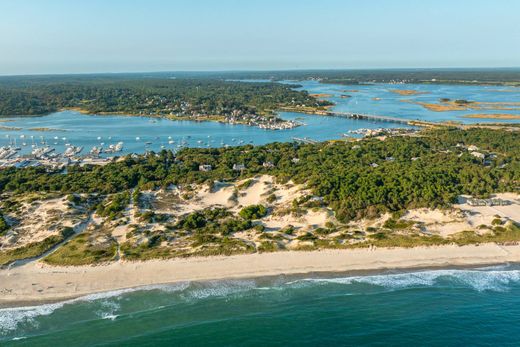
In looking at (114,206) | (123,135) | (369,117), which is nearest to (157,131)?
(123,135)

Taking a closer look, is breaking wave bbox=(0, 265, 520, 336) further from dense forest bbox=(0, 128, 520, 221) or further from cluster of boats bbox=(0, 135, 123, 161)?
cluster of boats bbox=(0, 135, 123, 161)

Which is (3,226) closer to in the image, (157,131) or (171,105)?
(157,131)

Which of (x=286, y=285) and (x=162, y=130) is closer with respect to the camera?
(x=286, y=285)

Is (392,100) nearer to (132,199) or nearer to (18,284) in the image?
(132,199)

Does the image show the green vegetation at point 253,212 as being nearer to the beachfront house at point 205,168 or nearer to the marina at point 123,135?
the beachfront house at point 205,168

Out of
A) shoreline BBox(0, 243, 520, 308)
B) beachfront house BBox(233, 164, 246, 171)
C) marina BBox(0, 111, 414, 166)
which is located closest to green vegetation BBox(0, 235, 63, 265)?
shoreline BBox(0, 243, 520, 308)

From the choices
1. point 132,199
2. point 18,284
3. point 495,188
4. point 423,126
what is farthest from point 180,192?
point 423,126
